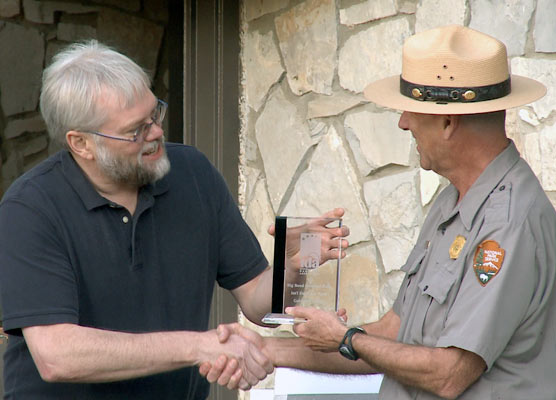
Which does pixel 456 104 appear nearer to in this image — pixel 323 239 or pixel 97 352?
pixel 323 239

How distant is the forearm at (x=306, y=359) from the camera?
10.4 feet

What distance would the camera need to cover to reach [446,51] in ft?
8.79

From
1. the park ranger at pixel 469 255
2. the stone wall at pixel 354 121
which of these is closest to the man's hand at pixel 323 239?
the park ranger at pixel 469 255

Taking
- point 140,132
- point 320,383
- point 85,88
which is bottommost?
point 320,383

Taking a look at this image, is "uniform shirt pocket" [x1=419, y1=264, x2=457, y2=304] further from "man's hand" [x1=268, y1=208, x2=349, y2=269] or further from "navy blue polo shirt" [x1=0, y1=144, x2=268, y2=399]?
"navy blue polo shirt" [x1=0, y1=144, x2=268, y2=399]

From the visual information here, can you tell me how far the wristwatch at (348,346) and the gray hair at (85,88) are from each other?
1091 mm

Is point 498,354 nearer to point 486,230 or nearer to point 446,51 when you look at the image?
point 486,230

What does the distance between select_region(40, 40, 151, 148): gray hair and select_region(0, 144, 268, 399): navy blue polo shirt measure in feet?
0.46

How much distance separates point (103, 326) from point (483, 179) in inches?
51.7

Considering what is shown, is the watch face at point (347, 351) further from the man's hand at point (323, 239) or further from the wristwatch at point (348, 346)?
the man's hand at point (323, 239)

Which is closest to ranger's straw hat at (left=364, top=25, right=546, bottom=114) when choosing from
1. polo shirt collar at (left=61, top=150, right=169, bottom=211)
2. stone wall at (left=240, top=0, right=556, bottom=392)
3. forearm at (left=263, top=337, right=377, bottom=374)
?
stone wall at (left=240, top=0, right=556, bottom=392)

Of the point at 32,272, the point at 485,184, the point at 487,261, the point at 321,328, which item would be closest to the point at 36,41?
the point at 32,272

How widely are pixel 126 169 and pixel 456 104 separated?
3.79 feet

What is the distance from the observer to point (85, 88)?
3.20m
